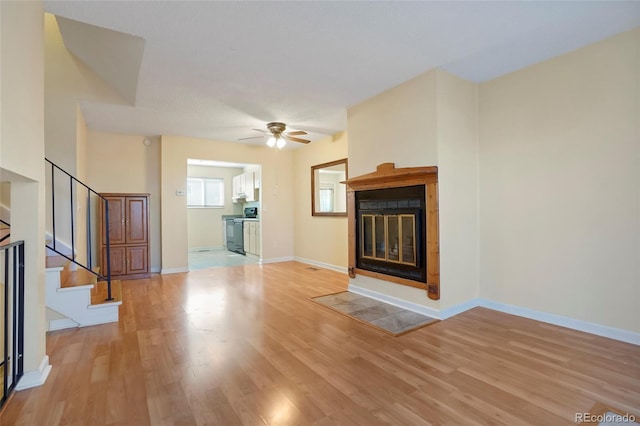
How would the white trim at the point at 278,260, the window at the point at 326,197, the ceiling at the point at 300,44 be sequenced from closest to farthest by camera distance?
the ceiling at the point at 300,44, the window at the point at 326,197, the white trim at the point at 278,260

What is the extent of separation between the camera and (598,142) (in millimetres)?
2715

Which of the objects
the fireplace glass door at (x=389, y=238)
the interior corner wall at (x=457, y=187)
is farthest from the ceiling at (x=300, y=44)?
the fireplace glass door at (x=389, y=238)

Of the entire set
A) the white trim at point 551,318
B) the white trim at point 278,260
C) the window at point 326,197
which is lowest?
the white trim at point 551,318

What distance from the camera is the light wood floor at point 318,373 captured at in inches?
67.4

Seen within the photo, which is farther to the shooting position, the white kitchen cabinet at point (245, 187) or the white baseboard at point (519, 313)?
the white kitchen cabinet at point (245, 187)

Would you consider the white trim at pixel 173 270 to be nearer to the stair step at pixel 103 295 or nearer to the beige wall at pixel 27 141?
the stair step at pixel 103 295

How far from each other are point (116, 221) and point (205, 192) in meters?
4.17

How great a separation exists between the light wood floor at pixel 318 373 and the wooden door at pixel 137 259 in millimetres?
2144

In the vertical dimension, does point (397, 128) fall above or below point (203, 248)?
above

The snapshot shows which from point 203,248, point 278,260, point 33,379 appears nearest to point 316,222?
point 278,260

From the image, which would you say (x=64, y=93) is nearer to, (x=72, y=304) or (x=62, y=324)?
(x=72, y=304)

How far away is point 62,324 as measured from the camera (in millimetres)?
3035

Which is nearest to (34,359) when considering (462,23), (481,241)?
(462,23)

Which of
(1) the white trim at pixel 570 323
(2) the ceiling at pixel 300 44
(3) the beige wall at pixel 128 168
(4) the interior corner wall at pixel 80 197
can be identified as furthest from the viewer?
(3) the beige wall at pixel 128 168
